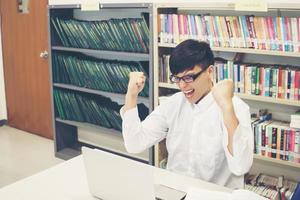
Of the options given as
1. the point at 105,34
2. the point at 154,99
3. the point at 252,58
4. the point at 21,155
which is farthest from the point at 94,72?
the point at 252,58

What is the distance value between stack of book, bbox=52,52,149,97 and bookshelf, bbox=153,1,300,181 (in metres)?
0.30

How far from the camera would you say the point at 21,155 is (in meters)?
3.76

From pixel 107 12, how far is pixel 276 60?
159 centimetres

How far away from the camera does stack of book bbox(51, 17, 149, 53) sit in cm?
291

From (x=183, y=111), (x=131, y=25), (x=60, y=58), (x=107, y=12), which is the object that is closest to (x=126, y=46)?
(x=131, y=25)

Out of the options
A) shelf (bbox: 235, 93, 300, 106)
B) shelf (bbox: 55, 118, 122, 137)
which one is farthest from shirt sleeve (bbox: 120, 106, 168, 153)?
shelf (bbox: 55, 118, 122, 137)

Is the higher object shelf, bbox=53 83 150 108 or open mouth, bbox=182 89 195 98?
open mouth, bbox=182 89 195 98

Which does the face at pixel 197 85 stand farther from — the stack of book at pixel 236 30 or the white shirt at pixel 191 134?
the stack of book at pixel 236 30

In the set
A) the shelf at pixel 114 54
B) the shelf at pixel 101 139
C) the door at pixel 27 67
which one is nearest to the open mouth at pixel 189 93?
the shelf at pixel 114 54

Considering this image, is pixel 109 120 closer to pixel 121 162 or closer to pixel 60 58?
pixel 60 58

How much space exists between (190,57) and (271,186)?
4.30 feet

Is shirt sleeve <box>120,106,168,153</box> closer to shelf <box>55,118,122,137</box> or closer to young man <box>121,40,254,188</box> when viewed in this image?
young man <box>121,40,254,188</box>

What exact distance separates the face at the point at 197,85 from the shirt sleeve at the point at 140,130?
0.71 feet

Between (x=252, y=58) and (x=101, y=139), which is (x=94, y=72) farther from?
(x=252, y=58)
